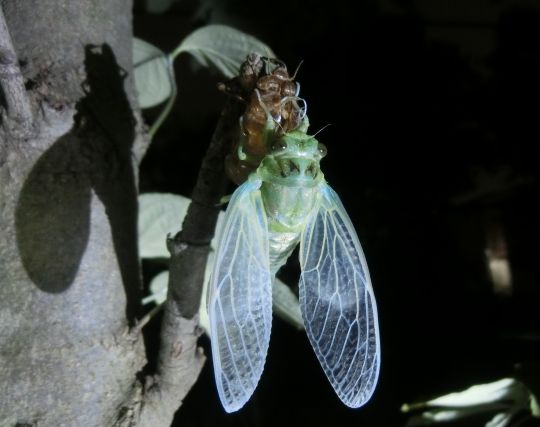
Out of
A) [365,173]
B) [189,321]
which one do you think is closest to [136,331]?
[189,321]

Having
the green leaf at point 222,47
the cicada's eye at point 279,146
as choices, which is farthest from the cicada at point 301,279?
the green leaf at point 222,47

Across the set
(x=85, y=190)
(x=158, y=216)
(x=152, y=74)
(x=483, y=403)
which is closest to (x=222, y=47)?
(x=152, y=74)

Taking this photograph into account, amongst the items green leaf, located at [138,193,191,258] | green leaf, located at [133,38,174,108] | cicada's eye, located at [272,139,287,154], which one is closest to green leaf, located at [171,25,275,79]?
green leaf, located at [133,38,174,108]

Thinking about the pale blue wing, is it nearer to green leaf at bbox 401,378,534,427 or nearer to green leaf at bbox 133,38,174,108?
green leaf at bbox 401,378,534,427


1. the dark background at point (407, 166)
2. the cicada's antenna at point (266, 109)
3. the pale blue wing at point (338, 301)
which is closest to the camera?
the cicada's antenna at point (266, 109)

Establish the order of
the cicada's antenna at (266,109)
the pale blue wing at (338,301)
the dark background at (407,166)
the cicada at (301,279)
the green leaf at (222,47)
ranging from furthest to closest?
the dark background at (407,166), the green leaf at (222,47), the pale blue wing at (338,301), the cicada at (301,279), the cicada's antenna at (266,109)

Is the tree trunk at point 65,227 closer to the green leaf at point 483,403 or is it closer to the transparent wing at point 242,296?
the transparent wing at point 242,296

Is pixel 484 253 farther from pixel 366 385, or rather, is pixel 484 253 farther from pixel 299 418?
pixel 366 385

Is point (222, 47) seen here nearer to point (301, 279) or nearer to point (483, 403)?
point (301, 279)
